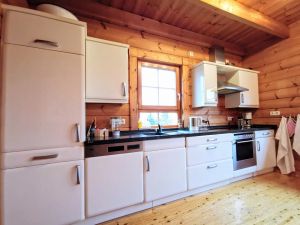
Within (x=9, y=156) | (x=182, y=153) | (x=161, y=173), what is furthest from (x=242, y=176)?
(x=9, y=156)

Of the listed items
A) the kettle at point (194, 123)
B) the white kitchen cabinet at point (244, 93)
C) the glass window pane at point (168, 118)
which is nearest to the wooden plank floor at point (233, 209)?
the kettle at point (194, 123)

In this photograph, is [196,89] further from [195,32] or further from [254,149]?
[254,149]

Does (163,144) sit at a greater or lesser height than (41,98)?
lesser

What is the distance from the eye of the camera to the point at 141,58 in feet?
8.54

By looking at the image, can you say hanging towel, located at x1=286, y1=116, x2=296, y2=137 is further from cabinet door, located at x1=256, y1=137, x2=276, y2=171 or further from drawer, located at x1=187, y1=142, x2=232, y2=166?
drawer, located at x1=187, y1=142, x2=232, y2=166

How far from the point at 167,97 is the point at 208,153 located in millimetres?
1137

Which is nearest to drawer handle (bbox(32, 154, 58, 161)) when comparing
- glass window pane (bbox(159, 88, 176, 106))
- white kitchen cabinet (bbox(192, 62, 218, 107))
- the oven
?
glass window pane (bbox(159, 88, 176, 106))

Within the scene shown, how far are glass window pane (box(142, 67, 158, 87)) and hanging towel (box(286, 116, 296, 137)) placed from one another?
2460 mm

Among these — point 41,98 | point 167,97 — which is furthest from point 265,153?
point 41,98

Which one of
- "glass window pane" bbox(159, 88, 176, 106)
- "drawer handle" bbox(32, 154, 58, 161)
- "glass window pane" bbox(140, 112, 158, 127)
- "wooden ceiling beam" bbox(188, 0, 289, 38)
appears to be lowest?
"drawer handle" bbox(32, 154, 58, 161)

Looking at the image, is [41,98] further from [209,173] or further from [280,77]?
[280,77]

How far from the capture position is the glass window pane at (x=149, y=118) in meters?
2.64

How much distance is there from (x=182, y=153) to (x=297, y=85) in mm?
2532

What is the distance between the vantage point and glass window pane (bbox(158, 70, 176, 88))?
9.33 feet
